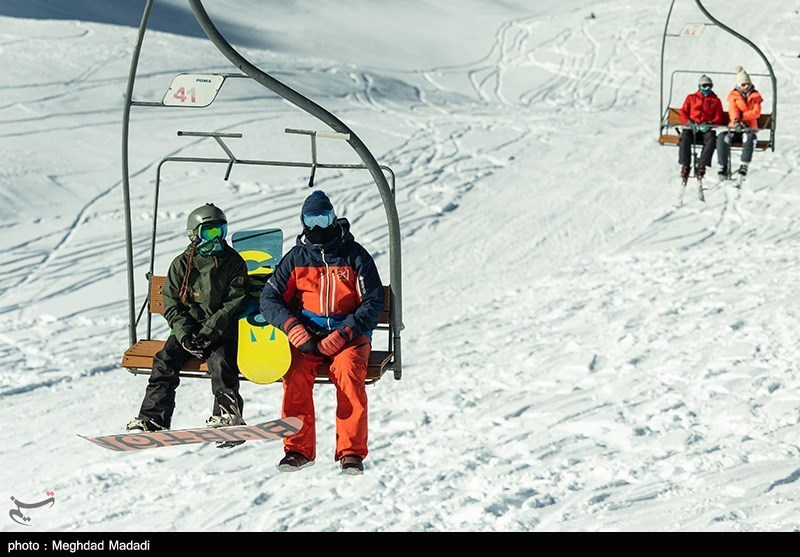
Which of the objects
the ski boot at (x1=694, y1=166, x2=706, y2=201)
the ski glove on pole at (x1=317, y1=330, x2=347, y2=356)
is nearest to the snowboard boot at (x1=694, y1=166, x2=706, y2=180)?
the ski boot at (x1=694, y1=166, x2=706, y2=201)

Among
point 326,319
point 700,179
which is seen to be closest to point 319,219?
point 326,319

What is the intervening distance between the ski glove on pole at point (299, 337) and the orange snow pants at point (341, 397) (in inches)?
4.2

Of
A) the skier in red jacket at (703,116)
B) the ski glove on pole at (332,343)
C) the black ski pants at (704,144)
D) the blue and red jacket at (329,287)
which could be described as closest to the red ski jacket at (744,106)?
the skier in red jacket at (703,116)

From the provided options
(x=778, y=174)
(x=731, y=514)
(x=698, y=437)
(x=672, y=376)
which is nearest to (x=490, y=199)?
(x=778, y=174)

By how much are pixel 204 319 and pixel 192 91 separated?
120 cm

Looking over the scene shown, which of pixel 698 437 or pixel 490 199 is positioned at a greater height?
pixel 490 199

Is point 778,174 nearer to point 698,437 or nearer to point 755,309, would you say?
point 755,309

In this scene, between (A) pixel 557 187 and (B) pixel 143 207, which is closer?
(B) pixel 143 207

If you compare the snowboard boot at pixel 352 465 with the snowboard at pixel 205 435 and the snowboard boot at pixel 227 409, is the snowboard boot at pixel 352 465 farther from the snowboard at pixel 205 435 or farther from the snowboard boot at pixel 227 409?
the snowboard boot at pixel 227 409

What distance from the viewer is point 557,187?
Result: 17.0 meters

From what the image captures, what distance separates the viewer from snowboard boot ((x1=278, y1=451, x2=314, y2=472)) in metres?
5.96

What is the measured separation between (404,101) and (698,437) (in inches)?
548

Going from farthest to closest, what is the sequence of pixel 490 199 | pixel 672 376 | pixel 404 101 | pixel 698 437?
pixel 404 101 → pixel 490 199 → pixel 672 376 → pixel 698 437

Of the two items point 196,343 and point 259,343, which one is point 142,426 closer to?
point 196,343
